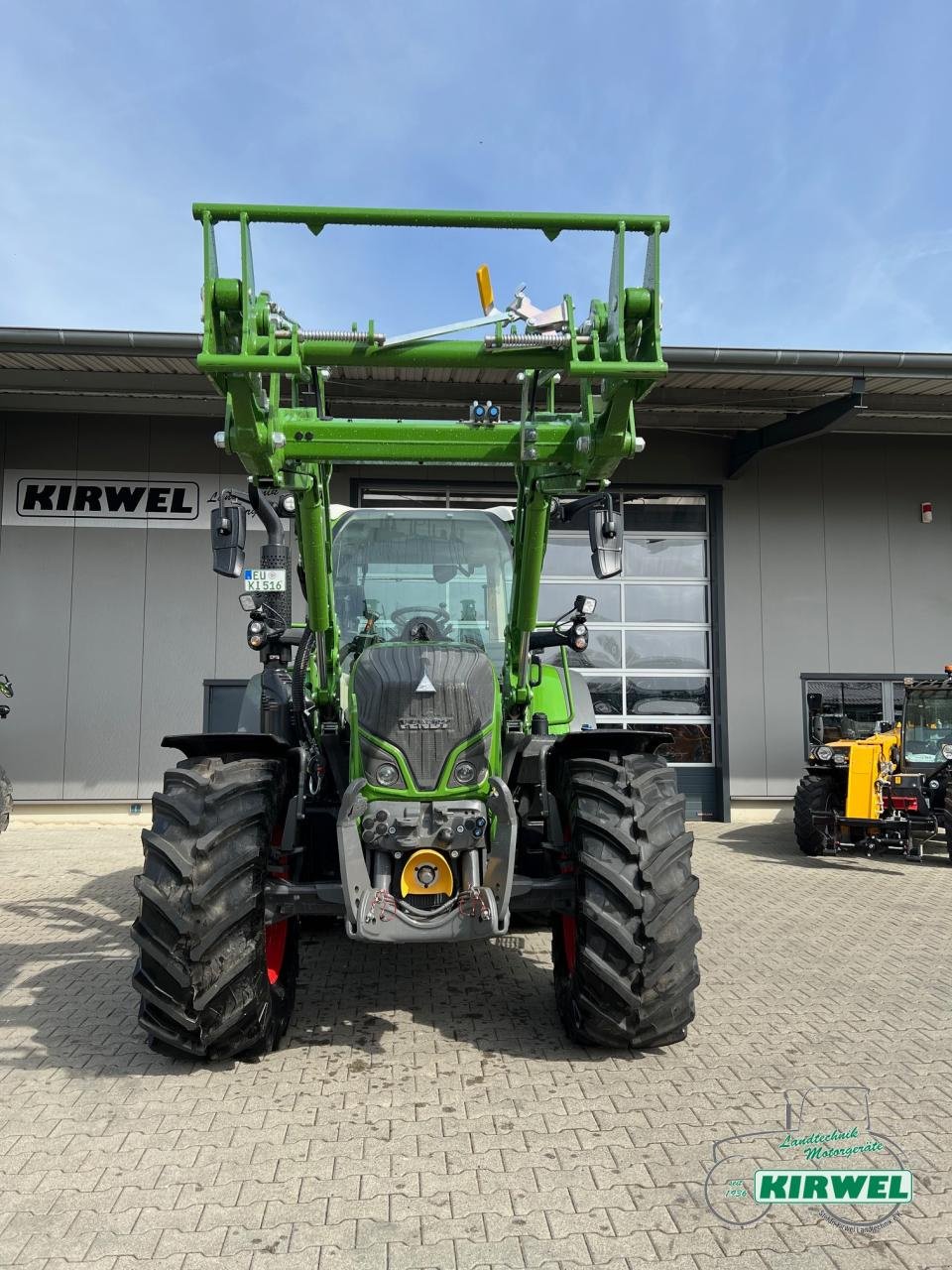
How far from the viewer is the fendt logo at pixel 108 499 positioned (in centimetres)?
1152

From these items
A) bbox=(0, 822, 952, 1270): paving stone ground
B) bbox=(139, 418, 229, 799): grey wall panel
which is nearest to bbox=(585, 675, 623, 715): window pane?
bbox=(139, 418, 229, 799): grey wall panel

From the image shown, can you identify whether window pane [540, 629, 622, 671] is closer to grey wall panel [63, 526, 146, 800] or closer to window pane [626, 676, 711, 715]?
window pane [626, 676, 711, 715]

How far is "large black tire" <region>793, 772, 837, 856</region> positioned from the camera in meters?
9.57

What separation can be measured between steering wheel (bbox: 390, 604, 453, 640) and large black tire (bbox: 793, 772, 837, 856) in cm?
645

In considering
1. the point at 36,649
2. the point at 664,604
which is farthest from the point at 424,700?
the point at 36,649

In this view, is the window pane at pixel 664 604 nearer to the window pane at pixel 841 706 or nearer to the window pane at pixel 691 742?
the window pane at pixel 691 742

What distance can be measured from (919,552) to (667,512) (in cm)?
361

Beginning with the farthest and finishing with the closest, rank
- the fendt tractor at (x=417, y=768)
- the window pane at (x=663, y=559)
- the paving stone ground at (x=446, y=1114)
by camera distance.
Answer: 1. the window pane at (x=663, y=559)
2. the fendt tractor at (x=417, y=768)
3. the paving stone ground at (x=446, y=1114)

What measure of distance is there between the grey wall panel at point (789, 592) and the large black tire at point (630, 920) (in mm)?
8835

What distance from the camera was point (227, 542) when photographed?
3588mm

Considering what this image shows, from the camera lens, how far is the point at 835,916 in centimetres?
662

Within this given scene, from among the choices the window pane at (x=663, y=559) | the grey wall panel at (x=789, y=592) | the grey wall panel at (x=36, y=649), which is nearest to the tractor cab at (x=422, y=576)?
the window pane at (x=663, y=559)

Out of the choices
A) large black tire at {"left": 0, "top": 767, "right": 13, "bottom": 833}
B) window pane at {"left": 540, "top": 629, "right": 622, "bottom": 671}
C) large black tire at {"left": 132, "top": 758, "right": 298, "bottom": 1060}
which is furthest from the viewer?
window pane at {"left": 540, "top": 629, "right": 622, "bottom": 671}

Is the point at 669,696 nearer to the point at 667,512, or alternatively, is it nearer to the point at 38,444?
the point at 667,512
